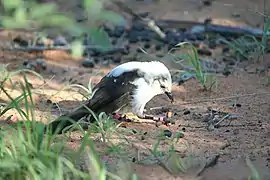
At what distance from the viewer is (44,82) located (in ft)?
18.9

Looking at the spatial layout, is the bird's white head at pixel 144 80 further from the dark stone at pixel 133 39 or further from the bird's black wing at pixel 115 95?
the dark stone at pixel 133 39

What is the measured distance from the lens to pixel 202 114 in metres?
5.04

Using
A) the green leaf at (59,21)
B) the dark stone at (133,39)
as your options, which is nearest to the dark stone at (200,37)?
the dark stone at (133,39)

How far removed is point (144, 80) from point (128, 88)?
0.12 m

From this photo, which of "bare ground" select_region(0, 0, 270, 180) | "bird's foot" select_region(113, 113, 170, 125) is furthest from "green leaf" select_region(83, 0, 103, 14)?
"bird's foot" select_region(113, 113, 170, 125)

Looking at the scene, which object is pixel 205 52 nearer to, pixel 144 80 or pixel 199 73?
pixel 199 73

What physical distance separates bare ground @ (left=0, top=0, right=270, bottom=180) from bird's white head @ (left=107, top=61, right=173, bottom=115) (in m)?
0.17

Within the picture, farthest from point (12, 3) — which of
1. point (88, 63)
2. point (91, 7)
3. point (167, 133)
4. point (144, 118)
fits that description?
point (88, 63)

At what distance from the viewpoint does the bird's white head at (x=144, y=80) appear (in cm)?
477

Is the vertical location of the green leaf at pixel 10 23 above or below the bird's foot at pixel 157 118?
above

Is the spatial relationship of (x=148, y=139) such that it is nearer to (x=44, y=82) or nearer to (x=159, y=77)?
(x=159, y=77)

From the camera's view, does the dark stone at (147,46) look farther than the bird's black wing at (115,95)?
Yes

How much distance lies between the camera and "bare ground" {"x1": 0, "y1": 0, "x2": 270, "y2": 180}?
4.02 m

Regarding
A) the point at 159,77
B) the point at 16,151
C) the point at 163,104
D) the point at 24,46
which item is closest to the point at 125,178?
the point at 16,151
